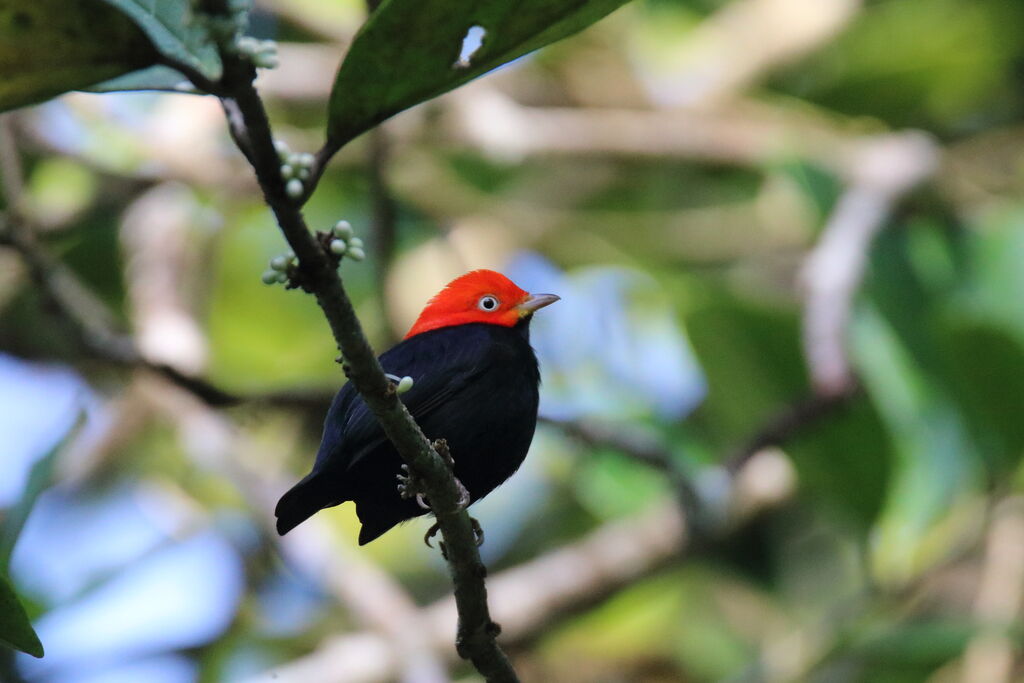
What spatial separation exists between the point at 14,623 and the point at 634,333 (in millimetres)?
5480

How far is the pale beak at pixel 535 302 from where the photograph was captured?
11.7 feet

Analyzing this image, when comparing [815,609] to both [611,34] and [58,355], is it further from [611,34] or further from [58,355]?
[58,355]

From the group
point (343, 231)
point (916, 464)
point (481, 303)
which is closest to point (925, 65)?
point (916, 464)

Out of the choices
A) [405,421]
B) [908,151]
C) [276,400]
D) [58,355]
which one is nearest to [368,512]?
[405,421]

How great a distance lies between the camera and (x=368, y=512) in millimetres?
3094

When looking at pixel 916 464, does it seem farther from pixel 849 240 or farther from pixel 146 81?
pixel 146 81

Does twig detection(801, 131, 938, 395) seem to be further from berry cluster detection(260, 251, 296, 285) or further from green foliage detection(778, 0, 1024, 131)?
berry cluster detection(260, 251, 296, 285)

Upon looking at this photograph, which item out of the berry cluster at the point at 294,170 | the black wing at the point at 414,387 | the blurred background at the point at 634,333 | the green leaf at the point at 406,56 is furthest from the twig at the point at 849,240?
the berry cluster at the point at 294,170

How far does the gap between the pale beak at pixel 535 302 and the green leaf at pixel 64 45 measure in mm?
2156

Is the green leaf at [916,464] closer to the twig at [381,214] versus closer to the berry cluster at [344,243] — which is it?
the twig at [381,214]

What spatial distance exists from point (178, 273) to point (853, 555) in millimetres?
3988

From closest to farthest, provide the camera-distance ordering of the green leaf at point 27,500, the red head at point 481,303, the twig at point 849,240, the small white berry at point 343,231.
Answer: the small white berry at point 343,231 < the green leaf at point 27,500 < the red head at point 481,303 < the twig at point 849,240

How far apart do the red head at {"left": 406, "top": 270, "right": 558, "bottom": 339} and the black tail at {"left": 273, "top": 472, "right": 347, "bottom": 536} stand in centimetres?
81

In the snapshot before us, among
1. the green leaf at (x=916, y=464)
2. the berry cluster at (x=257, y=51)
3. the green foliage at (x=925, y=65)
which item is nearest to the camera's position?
the berry cluster at (x=257, y=51)
